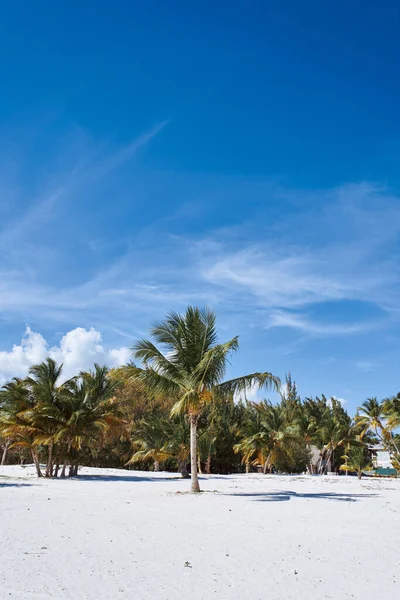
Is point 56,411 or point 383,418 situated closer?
point 56,411

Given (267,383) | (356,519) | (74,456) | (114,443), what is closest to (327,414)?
(114,443)

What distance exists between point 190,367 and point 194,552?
10803mm

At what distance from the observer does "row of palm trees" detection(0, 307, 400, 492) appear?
707 inches

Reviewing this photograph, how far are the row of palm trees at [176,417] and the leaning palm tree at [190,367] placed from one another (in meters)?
0.04

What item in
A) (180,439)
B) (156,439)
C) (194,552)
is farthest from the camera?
(156,439)

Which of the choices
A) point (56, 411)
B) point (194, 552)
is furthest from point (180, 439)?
point (194, 552)

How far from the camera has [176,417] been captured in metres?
28.6

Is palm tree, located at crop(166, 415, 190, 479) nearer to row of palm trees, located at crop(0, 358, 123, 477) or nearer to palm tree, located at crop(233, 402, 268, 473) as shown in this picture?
row of palm trees, located at crop(0, 358, 123, 477)

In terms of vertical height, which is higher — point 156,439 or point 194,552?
point 156,439

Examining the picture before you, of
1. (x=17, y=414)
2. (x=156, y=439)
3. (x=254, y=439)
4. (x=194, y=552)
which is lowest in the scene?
(x=194, y=552)

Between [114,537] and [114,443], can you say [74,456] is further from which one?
[114,537]

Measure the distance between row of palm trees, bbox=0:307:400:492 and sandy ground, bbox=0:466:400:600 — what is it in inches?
211

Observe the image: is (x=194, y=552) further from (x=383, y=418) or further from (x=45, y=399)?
(x=383, y=418)

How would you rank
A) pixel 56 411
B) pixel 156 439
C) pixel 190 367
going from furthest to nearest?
pixel 156 439
pixel 56 411
pixel 190 367
